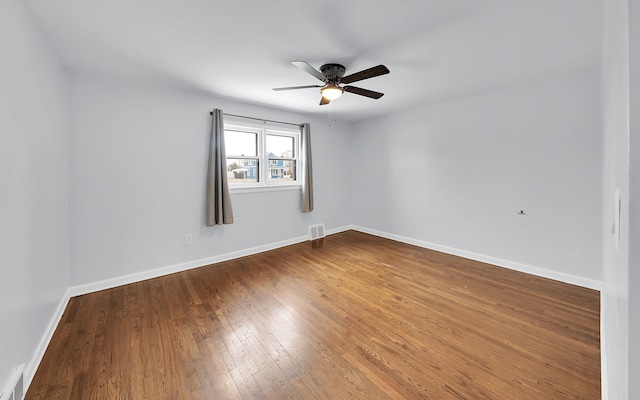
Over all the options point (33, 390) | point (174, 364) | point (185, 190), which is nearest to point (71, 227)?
point (185, 190)

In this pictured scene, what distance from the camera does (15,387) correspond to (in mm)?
1423

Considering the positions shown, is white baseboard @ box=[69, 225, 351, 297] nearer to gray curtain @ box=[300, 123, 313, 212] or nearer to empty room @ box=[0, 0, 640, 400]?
empty room @ box=[0, 0, 640, 400]

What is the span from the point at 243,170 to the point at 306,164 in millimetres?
1151

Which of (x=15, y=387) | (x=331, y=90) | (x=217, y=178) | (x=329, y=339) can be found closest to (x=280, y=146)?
(x=217, y=178)

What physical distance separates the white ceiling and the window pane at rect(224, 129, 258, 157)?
0.94m

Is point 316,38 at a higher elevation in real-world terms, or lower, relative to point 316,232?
higher

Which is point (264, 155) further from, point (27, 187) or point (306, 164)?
point (27, 187)

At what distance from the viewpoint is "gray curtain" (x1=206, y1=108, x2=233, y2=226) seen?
3.53 m

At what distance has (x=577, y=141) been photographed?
2.84m

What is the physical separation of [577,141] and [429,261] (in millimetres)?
2197

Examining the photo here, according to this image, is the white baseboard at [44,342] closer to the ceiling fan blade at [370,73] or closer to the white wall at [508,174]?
the ceiling fan blade at [370,73]

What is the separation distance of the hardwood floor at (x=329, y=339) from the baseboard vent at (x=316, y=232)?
165 cm

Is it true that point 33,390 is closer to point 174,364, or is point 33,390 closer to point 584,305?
point 174,364

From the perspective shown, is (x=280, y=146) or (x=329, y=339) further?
(x=280, y=146)
